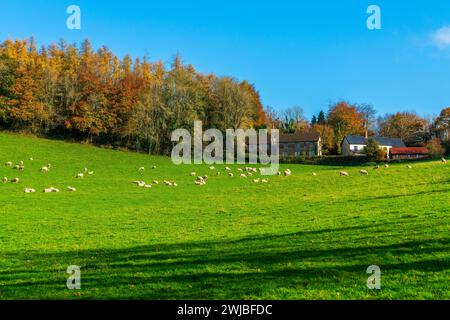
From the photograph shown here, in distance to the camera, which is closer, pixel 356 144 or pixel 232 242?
pixel 232 242

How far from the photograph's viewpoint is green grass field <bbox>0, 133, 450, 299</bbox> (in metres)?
9.96

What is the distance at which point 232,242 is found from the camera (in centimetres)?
1517

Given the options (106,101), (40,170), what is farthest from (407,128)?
(40,170)

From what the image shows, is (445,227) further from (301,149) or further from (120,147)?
(301,149)

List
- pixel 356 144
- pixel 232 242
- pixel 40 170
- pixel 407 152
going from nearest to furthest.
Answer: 1. pixel 232 242
2. pixel 40 170
3. pixel 407 152
4. pixel 356 144

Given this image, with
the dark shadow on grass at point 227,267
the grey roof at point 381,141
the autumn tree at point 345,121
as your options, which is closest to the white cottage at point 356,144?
the grey roof at point 381,141

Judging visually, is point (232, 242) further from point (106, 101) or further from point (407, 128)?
point (407, 128)

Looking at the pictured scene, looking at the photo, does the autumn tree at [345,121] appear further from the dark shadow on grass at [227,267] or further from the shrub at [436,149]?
the dark shadow on grass at [227,267]

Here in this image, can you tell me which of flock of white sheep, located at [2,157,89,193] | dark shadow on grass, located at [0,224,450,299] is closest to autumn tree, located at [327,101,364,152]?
flock of white sheep, located at [2,157,89,193]

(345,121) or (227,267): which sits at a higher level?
(345,121)

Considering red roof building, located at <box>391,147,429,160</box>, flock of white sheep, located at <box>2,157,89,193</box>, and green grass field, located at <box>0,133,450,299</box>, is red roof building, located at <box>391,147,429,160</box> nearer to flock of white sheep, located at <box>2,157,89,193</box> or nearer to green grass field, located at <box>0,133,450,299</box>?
green grass field, located at <box>0,133,450,299</box>

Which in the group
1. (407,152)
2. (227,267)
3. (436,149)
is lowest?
(227,267)
